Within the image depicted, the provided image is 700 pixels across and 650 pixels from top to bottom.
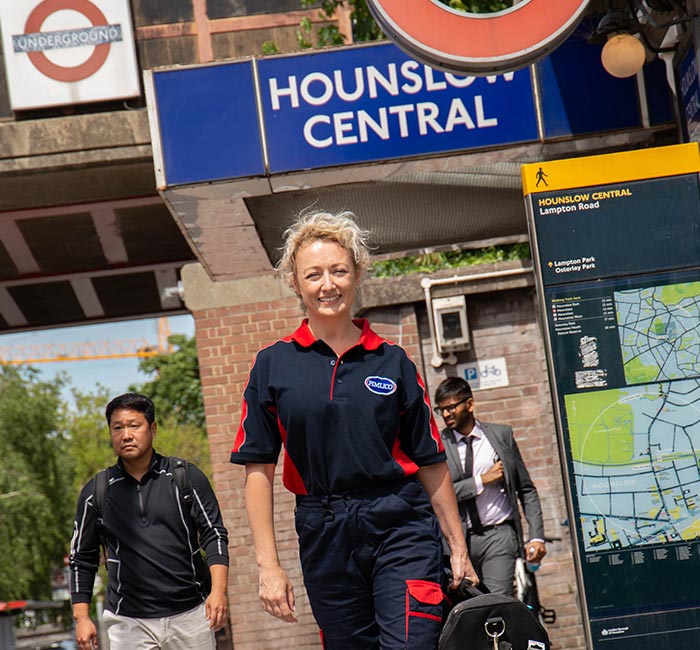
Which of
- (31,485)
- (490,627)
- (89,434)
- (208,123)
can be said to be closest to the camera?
(490,627)

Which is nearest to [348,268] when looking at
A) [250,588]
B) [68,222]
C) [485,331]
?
[485,331]

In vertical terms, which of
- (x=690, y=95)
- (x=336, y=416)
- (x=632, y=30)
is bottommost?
(x=336, y=416)

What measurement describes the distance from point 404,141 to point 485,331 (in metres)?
3.82

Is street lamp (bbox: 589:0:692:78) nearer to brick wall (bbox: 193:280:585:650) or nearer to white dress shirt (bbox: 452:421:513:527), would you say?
white dress shirt (bbox: 452:421:513:527)

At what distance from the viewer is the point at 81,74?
1320cm

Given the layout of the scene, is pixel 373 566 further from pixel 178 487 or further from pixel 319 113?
pixel 319 113

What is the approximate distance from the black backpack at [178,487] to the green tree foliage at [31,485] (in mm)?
31727

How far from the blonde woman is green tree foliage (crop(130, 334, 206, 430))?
182ft

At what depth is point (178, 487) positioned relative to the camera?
590 cm

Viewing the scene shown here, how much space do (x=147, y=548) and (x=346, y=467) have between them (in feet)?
7.07

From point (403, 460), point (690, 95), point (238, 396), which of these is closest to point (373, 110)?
point (690, 95)

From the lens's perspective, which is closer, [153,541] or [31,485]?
[153,541]

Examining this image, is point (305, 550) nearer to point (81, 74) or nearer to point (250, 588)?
point (250, 588)

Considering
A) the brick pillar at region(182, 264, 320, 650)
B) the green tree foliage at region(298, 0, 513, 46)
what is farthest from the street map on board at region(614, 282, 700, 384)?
the brick pillar at region(182, 264, 320, 650)
